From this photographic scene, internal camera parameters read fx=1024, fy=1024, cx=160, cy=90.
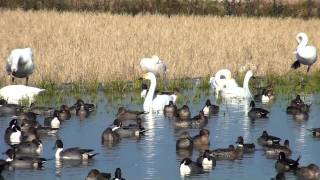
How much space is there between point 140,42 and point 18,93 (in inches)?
425

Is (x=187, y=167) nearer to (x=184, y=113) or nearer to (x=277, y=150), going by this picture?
(x=277, y=150)

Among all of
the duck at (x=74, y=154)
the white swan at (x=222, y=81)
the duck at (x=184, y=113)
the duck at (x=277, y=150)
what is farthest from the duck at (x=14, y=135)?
the white swan at (x=222, y=81)

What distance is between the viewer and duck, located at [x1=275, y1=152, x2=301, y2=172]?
1584 cm

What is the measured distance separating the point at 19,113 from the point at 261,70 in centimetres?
959

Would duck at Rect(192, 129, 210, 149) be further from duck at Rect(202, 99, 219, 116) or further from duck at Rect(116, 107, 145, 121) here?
duck at Rect(202, 99, 219, 116)

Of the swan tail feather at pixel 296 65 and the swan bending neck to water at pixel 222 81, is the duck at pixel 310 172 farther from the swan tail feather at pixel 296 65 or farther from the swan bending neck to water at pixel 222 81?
the swan tail feather at pixel 296 65

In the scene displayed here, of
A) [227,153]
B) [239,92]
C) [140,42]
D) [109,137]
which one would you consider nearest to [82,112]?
[109,137]

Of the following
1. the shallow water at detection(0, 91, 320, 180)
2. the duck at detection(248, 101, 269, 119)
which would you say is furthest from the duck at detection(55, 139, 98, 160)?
the duck at detection(248, 101, 269, 119)

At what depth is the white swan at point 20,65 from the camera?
81.1ft

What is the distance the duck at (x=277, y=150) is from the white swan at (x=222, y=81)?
743 cm

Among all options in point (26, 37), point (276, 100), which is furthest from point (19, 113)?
point (26, 37)

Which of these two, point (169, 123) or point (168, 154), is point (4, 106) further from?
point (168, 154)

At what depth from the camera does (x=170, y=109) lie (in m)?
21.9

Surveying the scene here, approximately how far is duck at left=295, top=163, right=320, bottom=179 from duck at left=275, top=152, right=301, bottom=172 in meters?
0.31
